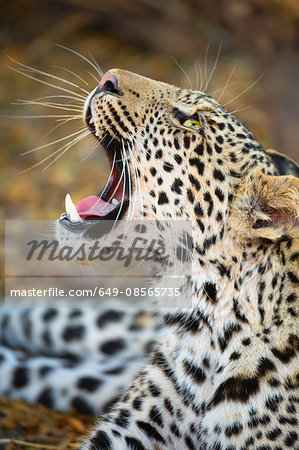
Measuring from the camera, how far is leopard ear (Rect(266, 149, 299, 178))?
4.04 meters

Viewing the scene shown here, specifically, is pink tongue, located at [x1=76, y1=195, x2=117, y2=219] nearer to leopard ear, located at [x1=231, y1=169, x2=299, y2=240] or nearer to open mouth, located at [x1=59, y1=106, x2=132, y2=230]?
open mouth, located at [x1=59, y1=106, x2=132, y2=230]

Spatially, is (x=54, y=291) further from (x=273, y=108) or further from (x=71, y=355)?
(x=273, y=108)

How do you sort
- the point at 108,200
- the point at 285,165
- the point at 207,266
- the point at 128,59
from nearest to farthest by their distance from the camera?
the point at 207,266, the point at 108,200, the point at 285,165, the point at 128,59

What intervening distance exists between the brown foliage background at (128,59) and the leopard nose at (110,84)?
3.58 meters

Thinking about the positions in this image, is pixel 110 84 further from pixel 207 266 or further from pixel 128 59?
pixel 128 59

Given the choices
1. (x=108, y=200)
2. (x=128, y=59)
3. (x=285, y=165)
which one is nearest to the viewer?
(x=108, y=200)

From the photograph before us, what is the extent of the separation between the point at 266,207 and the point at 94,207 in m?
1.07

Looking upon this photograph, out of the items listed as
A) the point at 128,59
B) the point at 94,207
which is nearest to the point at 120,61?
the point at 128,59

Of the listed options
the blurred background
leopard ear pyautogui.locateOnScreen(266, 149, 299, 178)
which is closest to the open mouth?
leopard ear pyautogui.locateOnScreen(266, 149, 299, 178)

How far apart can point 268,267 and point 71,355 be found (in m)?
2.55

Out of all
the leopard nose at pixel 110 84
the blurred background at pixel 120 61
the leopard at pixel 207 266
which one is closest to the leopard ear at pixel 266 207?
the leopard at pixel 207 266

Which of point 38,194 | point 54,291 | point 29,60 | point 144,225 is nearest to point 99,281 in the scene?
point 54,291

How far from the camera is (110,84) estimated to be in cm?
379

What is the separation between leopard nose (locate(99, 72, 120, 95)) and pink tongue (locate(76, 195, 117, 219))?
638 mm
